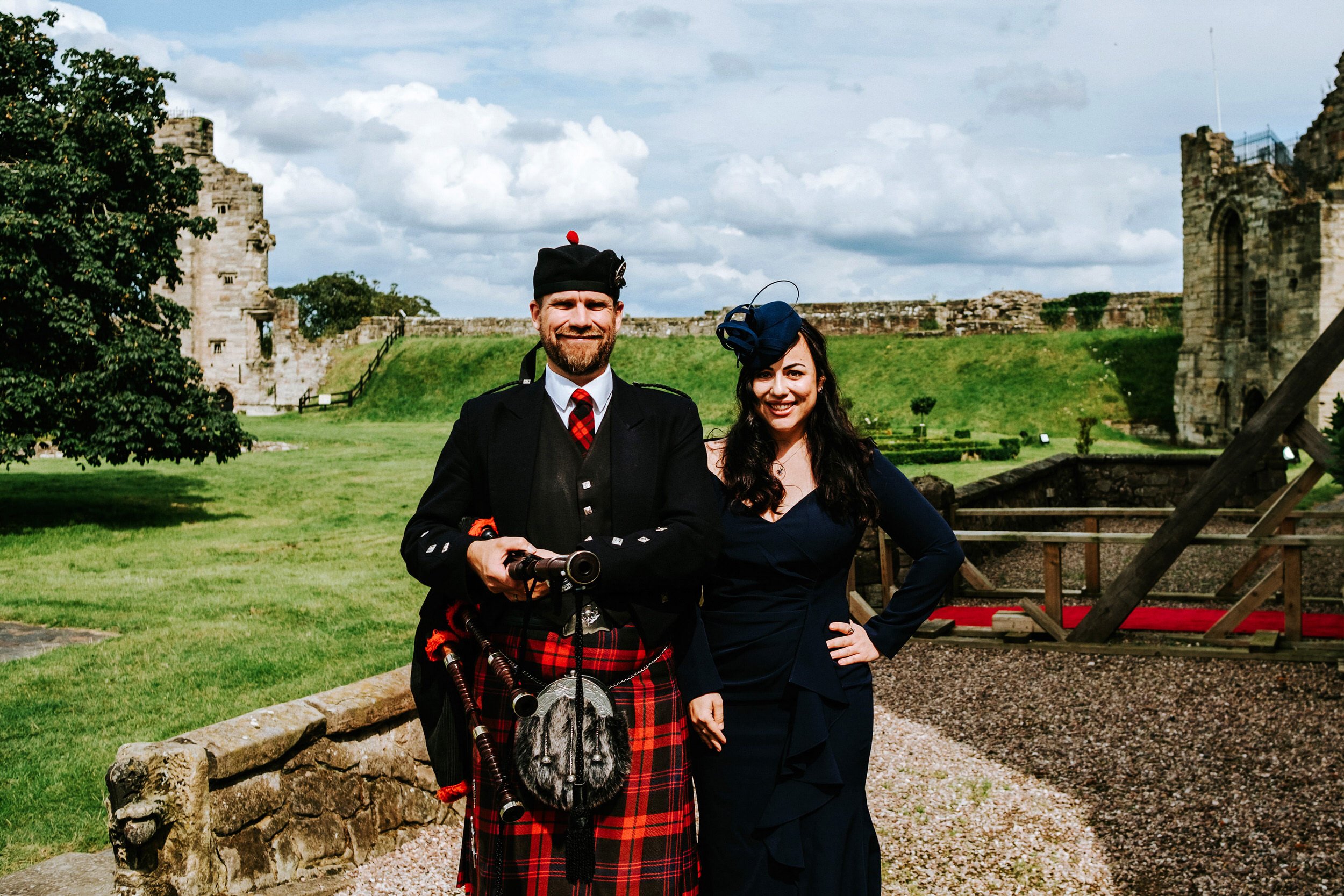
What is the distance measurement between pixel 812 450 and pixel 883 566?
728 centimetres

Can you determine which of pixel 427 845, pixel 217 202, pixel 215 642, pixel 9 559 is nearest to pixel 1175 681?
pixel 427 845

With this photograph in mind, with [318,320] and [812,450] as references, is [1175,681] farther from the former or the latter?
Answer: [318,320]

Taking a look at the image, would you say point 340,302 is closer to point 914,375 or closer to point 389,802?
point 914,375

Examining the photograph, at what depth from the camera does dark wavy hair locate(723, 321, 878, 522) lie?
324 centimetres

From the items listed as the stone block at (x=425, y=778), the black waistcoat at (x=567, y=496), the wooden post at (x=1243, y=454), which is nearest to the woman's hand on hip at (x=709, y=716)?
the black waistcoat at (x=567, y=496)

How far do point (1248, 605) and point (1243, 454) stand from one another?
1.41 m

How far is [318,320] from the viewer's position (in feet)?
258

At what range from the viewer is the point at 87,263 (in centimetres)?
1425

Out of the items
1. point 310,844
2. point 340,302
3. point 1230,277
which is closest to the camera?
point 310,844

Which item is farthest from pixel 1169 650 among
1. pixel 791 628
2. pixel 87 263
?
pixel 87 263

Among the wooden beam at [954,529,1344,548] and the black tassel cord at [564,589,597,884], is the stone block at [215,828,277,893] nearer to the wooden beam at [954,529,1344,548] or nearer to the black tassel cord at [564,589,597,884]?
the black tassel cord at [564,589,597,884]

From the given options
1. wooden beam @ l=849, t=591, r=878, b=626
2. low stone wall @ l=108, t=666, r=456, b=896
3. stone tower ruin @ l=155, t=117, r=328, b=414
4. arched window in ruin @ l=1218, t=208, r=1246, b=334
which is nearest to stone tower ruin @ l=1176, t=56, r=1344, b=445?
arched window in ruin @ l=1218, t=208, r=1246, b=334

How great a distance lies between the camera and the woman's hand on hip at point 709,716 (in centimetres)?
300

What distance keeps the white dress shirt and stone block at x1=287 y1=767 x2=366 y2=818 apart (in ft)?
8.23
